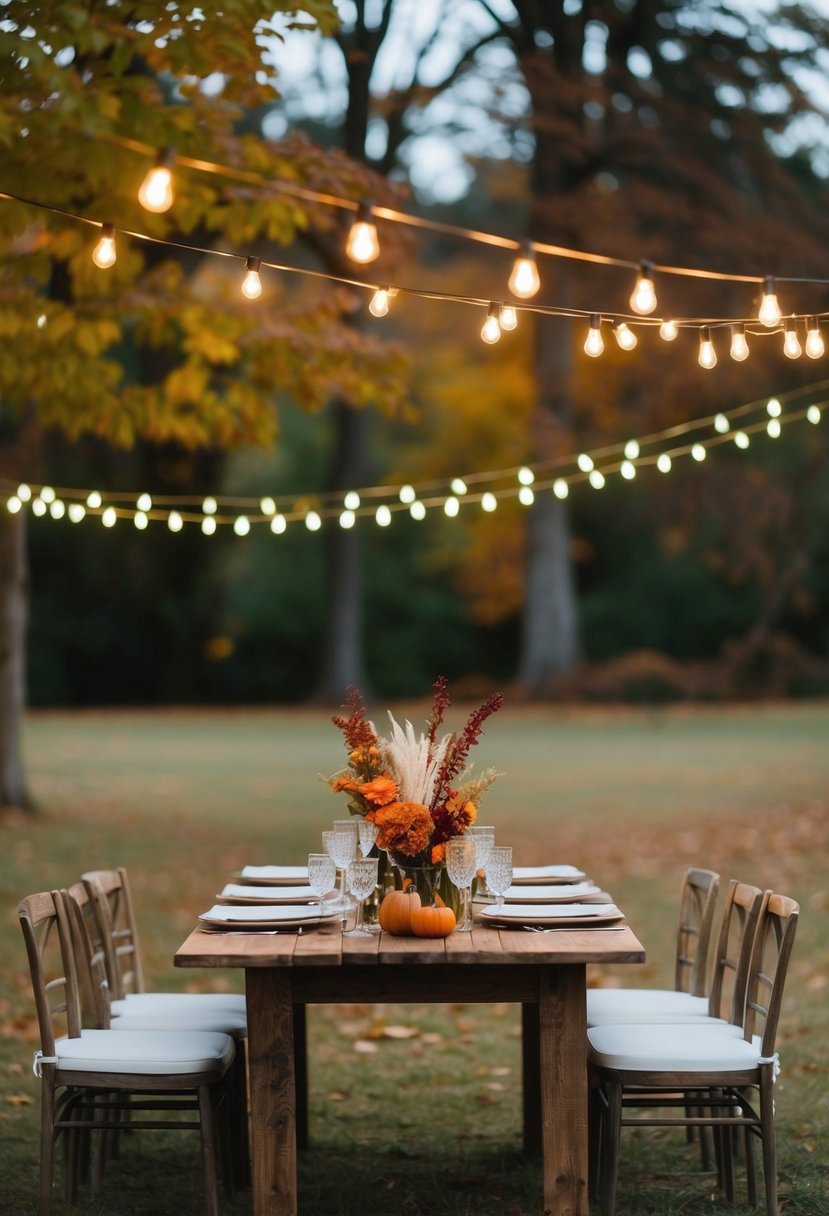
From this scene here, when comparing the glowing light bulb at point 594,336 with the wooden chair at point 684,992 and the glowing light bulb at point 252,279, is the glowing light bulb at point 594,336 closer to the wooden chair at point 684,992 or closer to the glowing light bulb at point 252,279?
the glowing light bulb at point 252,279

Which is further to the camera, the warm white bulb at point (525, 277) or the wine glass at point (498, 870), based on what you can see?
the warm white bulb at point (525, 277)

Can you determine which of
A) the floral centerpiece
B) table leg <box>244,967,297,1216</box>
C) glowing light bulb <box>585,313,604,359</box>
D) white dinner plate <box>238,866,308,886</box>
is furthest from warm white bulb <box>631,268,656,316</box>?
table leg <box>244,967,297,1216</box>

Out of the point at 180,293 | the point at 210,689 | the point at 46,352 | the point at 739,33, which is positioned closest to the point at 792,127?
the point at 739,33

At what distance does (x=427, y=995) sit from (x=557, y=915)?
1.43ft

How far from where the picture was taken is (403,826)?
3791mm

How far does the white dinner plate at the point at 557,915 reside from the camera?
3875 millimetres

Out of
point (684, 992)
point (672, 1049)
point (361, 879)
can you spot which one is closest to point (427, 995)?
point (361, 879)

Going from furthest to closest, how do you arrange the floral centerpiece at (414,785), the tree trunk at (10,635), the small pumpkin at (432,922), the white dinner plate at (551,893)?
the tree trunk at (10,635)
the white dinner plate at (551,893)
the floral centerpiece at (414,785)
the small pumpkin at (432,922)

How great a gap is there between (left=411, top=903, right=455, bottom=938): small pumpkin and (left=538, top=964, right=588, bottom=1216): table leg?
263 mm

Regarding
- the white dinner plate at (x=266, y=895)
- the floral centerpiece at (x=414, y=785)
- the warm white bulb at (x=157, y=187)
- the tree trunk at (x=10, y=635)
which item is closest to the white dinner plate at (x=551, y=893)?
the floral centerpiece at (x=414, y=785)

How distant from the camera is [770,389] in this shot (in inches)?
724

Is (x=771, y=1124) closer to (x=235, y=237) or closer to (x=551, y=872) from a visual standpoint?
(x=551, y=872)

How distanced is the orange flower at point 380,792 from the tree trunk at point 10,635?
24.8 ft

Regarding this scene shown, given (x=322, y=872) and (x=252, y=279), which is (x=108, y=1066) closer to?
(x=322, y=872)
